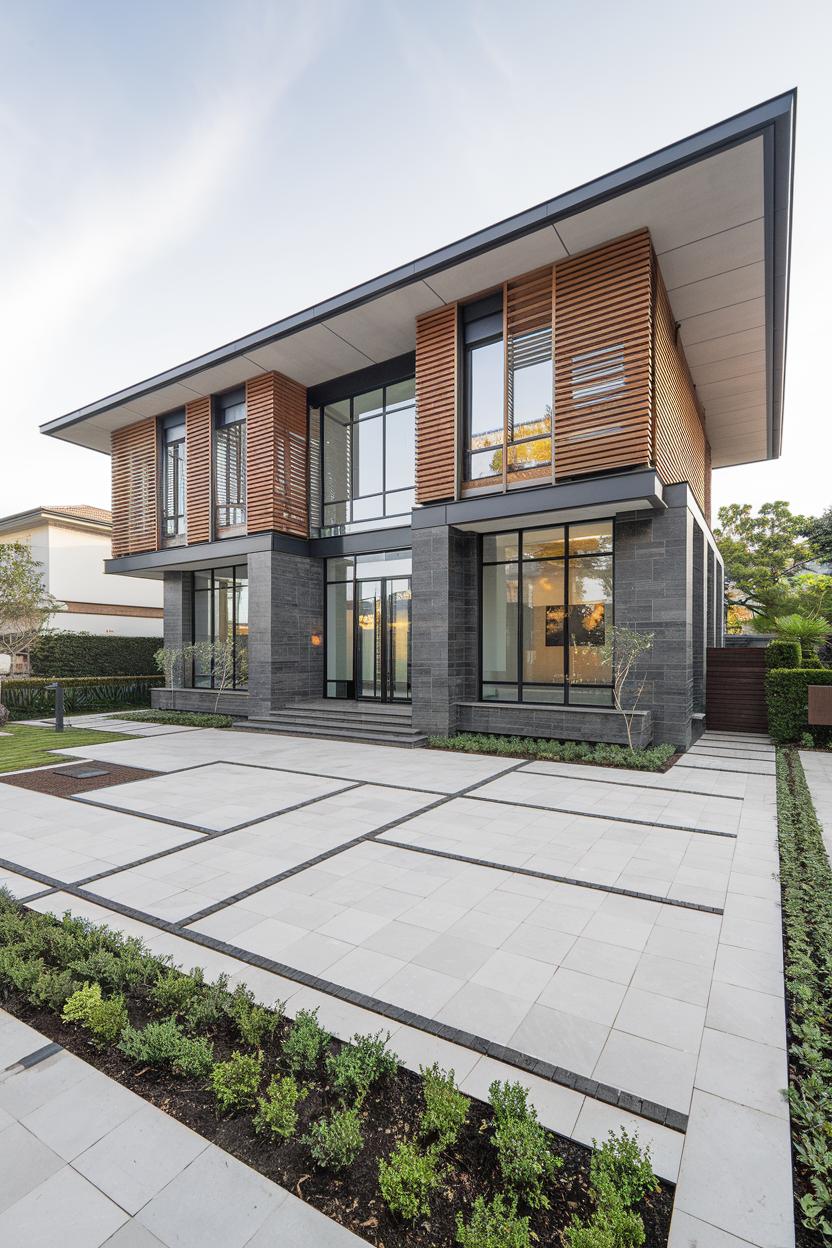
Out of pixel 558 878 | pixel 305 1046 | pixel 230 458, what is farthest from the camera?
pixel 230 458

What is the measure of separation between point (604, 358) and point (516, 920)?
8.49 metres

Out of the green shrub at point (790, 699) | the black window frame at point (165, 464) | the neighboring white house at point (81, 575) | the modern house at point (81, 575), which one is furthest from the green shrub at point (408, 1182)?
the neighboring white house at point (81, 575)

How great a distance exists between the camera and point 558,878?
14.8ft

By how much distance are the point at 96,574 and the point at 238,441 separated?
12.9 metres

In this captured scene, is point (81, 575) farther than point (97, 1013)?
Yes

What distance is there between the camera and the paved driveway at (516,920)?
90.1 inches

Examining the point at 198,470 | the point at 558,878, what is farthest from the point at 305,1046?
the point at 198,470

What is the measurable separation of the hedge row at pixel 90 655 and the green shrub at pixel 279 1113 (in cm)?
1792

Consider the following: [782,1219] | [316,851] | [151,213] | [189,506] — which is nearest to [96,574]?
[189,506]

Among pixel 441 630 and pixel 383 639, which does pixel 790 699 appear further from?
pixel 383 639

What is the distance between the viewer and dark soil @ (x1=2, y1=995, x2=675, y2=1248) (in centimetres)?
177

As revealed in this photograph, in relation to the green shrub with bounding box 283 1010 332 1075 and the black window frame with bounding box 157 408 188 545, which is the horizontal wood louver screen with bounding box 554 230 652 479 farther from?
the black window frame with bounding box 157 408 188 545

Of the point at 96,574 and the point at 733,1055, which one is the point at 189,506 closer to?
the point at 96,574

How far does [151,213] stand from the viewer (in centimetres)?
1198
